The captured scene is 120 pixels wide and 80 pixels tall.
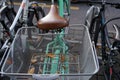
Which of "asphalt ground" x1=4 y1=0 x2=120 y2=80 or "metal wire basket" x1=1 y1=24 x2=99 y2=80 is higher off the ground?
"metal wire basket" x1=1 y1=24 x2=99 y2=80

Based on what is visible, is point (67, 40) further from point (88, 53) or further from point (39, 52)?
point (88, 53)

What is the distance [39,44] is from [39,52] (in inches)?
3.3

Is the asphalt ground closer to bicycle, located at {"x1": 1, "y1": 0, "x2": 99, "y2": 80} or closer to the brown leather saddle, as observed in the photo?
bicycle, located at {"x1": 1, "y1": 0, "x2": 99, "y2": 80}

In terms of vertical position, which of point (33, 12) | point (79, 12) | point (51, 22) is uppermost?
point (51, 22)

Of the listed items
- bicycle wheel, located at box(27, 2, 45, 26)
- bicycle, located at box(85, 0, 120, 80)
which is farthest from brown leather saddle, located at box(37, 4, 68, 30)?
bicycle wheel, located at box(27, 2, 45, 26)

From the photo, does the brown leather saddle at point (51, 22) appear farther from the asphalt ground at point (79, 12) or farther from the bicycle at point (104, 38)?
the asphalt ground at point (79, 12)

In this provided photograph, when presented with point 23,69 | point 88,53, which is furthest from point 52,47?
point 88,53

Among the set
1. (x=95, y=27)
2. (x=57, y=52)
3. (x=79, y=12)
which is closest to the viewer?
(x=57, y=52)

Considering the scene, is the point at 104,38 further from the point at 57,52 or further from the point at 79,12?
the point at 79,12

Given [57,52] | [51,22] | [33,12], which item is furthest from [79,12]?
[51,22]

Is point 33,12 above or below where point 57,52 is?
above

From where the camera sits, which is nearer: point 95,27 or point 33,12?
point 95,27

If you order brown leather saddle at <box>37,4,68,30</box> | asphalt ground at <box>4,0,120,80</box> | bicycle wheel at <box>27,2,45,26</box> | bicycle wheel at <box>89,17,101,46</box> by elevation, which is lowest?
asphalt ground at <box>4,0,120,80</box>

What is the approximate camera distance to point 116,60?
2.78 meters
